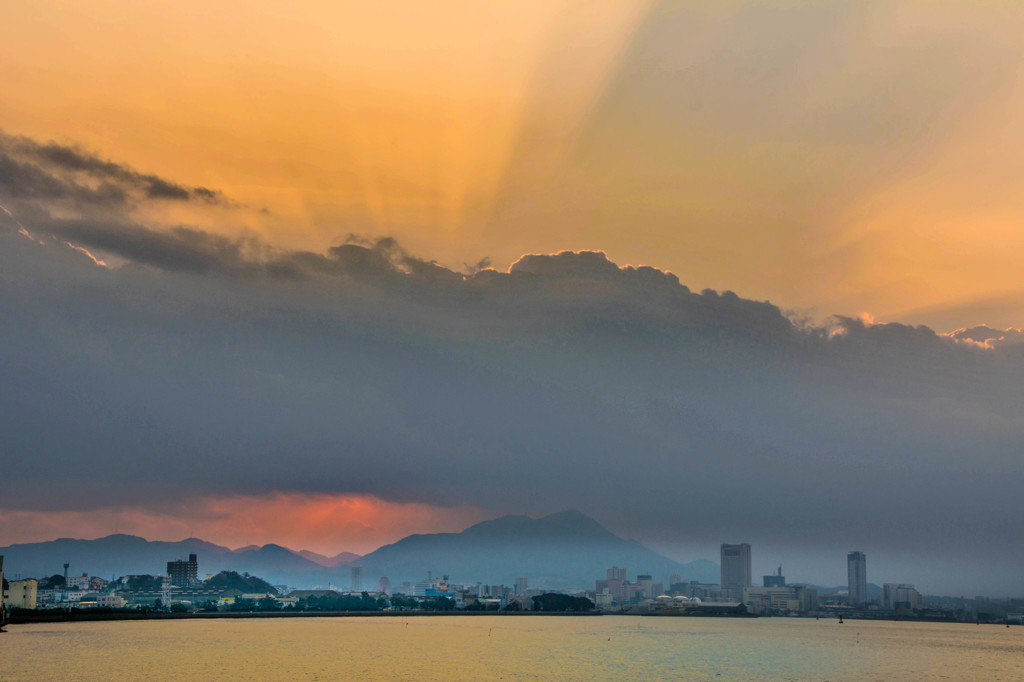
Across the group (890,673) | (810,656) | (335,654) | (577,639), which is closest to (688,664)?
(890,673)

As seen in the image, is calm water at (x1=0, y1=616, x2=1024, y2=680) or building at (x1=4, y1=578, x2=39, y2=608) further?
building at (x1=4, y1=578, x2=39, y2=608)

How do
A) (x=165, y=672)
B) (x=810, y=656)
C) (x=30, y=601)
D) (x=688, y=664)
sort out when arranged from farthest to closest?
(x=30, y=601) → (x=810, y=656) → (x=688, y=664) → (x=165, y=672)

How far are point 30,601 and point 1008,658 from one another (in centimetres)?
17741

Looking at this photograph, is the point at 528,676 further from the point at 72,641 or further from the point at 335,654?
the point at 72,641

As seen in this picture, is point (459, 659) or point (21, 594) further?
point (21, 594)

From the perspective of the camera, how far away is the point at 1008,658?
11350 cm

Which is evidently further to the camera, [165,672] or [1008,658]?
[1008,658]

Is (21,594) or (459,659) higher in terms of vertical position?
(459,659)

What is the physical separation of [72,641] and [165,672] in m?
43.6

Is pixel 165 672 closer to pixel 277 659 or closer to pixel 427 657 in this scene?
pixel 277 659

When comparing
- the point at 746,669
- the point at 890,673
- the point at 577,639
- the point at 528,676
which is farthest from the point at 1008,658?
the point at 528,676

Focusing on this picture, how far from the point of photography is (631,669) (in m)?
82.8

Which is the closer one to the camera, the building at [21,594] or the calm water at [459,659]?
the calm water at [459,659]

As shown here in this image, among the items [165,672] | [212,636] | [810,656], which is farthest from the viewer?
[212,636]
